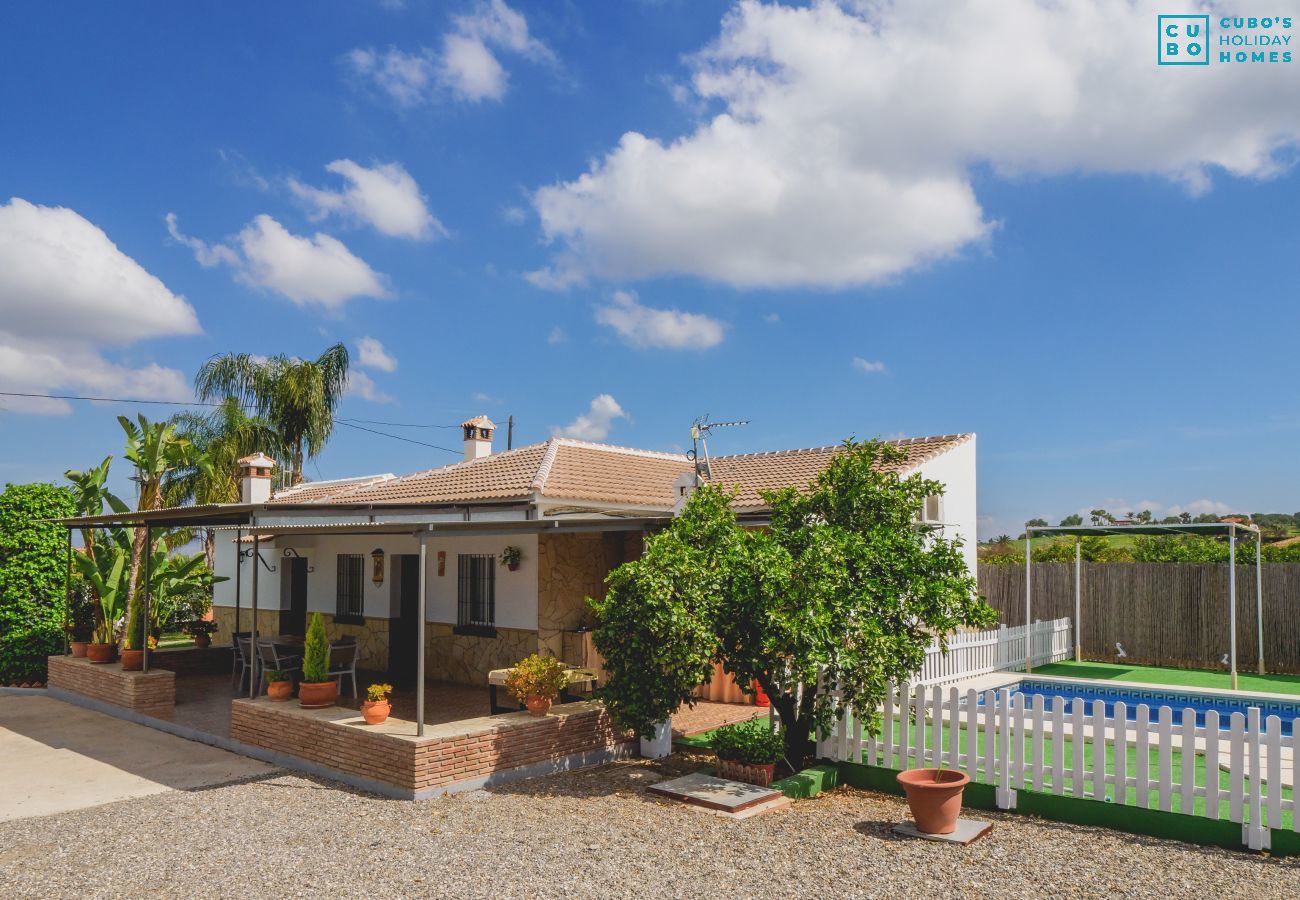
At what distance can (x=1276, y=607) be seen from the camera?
686 inches

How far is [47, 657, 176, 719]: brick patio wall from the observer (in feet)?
45.0

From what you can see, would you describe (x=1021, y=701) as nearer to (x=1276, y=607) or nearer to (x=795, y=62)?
(x=795, y=62)

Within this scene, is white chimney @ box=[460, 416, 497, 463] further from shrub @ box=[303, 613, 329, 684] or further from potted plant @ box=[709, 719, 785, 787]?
potted plant @ box=[709, 719, 785, 787]

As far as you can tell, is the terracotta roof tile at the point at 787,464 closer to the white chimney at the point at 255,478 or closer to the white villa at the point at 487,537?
the white villa at the point at 487,537

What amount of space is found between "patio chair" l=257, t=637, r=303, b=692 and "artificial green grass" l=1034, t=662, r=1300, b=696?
1373 centimetres

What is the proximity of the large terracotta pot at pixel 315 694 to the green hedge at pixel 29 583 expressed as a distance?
10473 millimetres

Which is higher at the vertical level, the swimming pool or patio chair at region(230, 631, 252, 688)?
patio chair at region(230, 631, 252, 688)

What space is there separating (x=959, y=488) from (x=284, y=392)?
23397 millimetres

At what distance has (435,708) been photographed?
40.4 ft

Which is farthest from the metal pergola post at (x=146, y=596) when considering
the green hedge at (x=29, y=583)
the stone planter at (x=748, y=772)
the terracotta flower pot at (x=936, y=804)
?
the terracotta flower pot at (x=936, y=804)

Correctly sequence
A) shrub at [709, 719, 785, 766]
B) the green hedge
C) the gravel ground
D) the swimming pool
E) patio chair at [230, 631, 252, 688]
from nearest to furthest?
1. the gravel ground
2. shrub at [709, 719, 785, 766]
3. the swimming pool
4. patio chair at [230, 631, 252, 688]
5. the green hedge

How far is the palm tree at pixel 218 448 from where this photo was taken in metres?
27.7

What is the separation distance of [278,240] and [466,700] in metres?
11.7

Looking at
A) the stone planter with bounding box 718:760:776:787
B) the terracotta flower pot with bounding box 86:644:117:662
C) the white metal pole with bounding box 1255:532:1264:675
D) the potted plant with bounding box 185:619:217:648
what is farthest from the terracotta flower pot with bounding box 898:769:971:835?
the potted plant with bounding box 185:619:217:648
